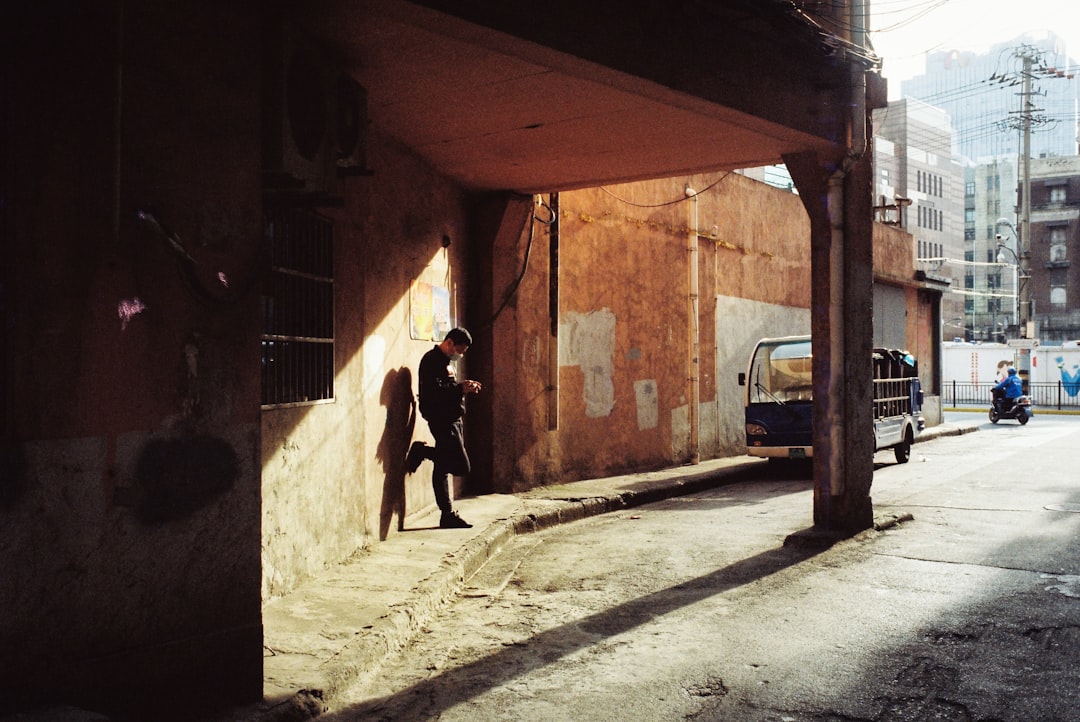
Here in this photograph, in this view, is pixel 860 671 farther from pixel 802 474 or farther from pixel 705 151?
pixel 802 474

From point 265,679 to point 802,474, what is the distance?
11.1m

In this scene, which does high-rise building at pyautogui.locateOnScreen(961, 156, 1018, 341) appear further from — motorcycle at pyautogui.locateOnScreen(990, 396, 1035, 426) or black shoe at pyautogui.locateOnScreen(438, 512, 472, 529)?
black shoe at pyautogui.locateOnScreen(438, 512, 472, 529)

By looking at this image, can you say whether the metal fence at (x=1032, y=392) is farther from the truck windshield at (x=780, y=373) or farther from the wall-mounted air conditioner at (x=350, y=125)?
the wall-mounted air conditioner at (x=350, y=125)

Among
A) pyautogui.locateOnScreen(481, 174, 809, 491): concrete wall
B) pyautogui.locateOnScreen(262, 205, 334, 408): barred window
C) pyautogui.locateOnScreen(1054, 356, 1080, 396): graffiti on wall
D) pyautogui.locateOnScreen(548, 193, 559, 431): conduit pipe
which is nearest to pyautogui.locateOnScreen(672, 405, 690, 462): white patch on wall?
pyautogui.locateOnScreen(481, 174, 809, 491): concrete wall

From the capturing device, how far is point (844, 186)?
840 centimetres

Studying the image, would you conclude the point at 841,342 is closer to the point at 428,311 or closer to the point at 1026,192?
the point at 428,311

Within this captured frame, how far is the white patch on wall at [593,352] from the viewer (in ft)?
39.9

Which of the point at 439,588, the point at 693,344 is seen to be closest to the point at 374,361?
the point at 439,588

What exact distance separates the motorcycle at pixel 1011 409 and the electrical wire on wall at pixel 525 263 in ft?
60.8

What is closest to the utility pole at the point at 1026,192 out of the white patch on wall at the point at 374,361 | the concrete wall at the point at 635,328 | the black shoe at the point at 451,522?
the concrete wall at the point at 635,328

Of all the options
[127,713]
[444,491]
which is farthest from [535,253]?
[127,713]

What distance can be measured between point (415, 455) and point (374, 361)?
1158mm

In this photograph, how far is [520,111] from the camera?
23.7 feet

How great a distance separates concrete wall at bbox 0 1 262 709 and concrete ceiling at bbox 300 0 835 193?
4.36ft
